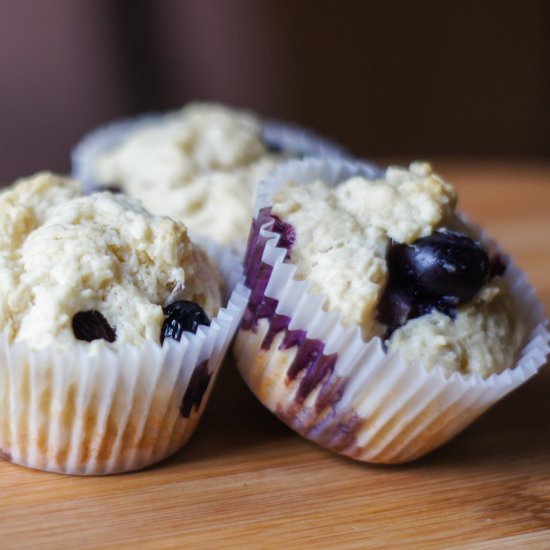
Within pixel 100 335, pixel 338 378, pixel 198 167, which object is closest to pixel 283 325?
pixel 338 378

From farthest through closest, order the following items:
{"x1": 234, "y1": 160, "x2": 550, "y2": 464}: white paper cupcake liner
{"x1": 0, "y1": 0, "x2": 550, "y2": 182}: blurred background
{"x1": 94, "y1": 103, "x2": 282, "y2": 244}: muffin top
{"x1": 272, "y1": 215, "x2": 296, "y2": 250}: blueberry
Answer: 1. {"x1": 0, "y1": 0, "x2": 550, "y2": 182}: blurred background
2. {"x1": 94, "y1": 103, "x2": 282, "y2": 244}: muffin top
3. {"x1": 272, "y1": 215, "x2": 296, "y2": 250}: blueberry
4. {"x1": 234, "y1": 160, "x2": 550, "y2": 464}: white paper cupcake liner

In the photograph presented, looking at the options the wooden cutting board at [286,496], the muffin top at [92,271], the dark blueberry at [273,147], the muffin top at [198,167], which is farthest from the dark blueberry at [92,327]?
the dark blueberry at [273,147]

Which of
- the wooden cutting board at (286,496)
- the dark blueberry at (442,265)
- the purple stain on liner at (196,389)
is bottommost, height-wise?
the wooden cutting board at (286,496)

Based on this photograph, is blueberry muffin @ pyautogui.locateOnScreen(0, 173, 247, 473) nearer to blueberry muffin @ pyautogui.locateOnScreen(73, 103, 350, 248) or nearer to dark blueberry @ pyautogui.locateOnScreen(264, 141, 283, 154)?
blueberry muffin @ pyautogui.locateOnScreen(73, 103, 350, 248)

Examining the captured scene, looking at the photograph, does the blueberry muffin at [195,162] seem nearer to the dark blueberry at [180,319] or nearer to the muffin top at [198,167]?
the muffin top at [198,167]

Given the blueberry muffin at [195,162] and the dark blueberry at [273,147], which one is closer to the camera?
the blueberry muffin at [195,162]

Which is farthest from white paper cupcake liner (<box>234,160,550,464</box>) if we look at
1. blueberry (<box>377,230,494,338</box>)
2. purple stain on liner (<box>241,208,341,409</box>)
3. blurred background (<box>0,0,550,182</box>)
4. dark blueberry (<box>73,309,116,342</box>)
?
blurred background (<box>0,0,550,182</box>)

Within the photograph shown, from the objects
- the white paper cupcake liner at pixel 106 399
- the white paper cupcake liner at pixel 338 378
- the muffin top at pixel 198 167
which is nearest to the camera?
the white paper cupcake liner at pixel 106 399
